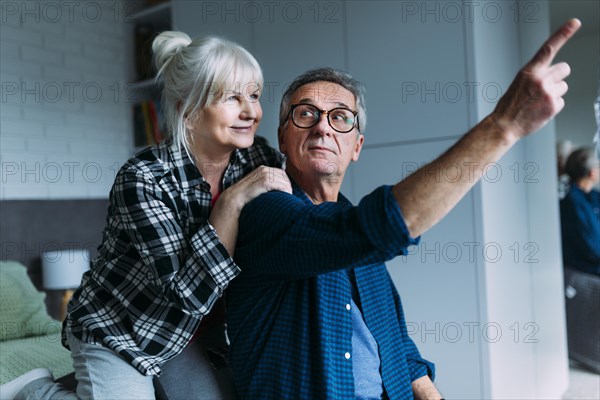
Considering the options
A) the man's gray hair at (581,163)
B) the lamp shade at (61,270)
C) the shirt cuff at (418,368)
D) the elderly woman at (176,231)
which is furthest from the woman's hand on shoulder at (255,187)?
the man's gray hair at (581,163)

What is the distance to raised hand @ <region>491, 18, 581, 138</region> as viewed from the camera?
2.69ft

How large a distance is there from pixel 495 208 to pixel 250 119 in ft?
4.50

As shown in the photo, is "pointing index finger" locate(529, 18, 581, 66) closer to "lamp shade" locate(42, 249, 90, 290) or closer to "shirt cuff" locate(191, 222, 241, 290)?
"shirt cuff" locate(191, 222, 241, 290)

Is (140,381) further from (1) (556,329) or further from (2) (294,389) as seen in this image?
(1) (556,329)

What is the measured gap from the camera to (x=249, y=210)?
116 cm

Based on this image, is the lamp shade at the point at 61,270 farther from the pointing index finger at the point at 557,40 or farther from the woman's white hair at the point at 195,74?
the pointing index finger at the point at 557,40

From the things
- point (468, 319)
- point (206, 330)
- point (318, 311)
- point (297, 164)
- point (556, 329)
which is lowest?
point (556, 329)

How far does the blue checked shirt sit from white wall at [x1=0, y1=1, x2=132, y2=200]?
242 cm

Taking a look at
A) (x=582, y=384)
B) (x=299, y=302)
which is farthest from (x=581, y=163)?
(x=299, y=302)

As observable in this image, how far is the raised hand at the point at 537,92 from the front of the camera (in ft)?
2.69

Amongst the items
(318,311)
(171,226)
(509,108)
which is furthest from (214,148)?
(509,108)

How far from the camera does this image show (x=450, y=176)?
85 cm

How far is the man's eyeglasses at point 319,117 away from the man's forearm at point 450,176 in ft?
1.82

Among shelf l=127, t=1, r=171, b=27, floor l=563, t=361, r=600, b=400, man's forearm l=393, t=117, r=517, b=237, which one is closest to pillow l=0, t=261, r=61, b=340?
shelf l=127, t=1, r=171, b=27
